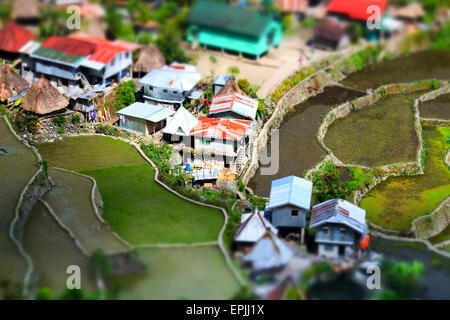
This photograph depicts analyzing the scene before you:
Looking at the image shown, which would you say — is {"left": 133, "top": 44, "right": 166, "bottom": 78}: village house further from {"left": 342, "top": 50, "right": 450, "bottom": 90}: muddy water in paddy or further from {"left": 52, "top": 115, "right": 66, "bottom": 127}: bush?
{"left": 342, "top": 50, "right": 450, "bottom": 90}: muddy water in paddy

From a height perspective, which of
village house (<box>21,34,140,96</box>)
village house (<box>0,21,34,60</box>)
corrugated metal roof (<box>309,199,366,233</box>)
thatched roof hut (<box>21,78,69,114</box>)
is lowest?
corrugated metal roof (<box>309,199,366,233</box>)

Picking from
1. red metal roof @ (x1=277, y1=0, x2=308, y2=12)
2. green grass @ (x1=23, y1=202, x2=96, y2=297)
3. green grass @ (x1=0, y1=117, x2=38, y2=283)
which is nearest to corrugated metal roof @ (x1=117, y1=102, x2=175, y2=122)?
green grass @ (x1=0, y1=117, x2=38, y2=283)

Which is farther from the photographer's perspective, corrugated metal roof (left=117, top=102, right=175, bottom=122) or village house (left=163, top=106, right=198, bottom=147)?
corrugated metal roof (left=117, top=102, right=175, bottom=122)

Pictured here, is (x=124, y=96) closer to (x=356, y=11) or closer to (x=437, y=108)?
(x=437, y=108)

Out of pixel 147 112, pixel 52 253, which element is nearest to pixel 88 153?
pixel 147 112

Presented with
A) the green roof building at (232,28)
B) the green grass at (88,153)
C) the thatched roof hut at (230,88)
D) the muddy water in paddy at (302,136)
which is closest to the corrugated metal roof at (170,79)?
the thatched roof hut at (230,88)
